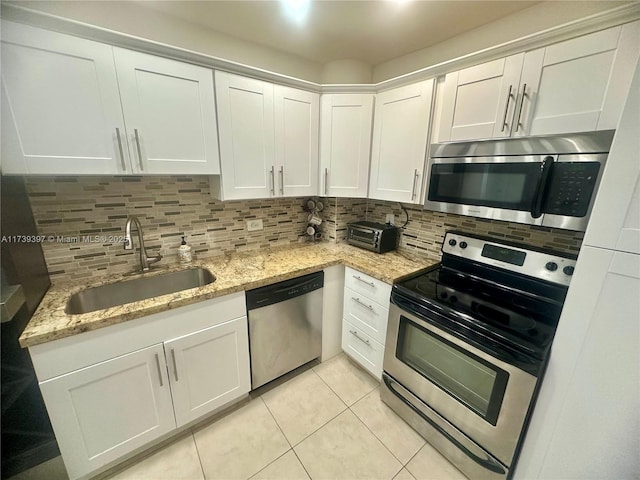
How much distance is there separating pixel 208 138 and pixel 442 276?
68.8 inches

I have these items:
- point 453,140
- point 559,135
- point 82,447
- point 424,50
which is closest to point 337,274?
point 453,140

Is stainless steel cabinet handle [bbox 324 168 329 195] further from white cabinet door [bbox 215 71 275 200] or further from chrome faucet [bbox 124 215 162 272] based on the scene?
chrome faucet [bbox 124 215 162 272]

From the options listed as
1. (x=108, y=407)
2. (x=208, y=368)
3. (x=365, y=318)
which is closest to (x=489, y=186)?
(x=365, y=318)

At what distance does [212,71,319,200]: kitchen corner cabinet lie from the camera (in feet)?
5.07

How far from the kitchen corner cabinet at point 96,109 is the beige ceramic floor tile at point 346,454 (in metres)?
1.80

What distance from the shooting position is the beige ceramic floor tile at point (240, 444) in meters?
1.34

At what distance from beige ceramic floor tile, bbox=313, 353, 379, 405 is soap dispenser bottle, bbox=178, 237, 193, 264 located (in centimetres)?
132

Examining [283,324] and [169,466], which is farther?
[283,324]

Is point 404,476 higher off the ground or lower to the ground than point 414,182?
lower

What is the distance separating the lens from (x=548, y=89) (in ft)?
3.69

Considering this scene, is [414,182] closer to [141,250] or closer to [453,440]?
[453,440]

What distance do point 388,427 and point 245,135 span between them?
6.93 feet

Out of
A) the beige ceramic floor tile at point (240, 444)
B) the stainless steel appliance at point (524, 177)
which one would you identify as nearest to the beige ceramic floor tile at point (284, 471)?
the beige ceramic floor tile at point (240, 444)

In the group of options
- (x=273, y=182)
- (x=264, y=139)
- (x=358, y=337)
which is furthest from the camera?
(x=358, y=337)
